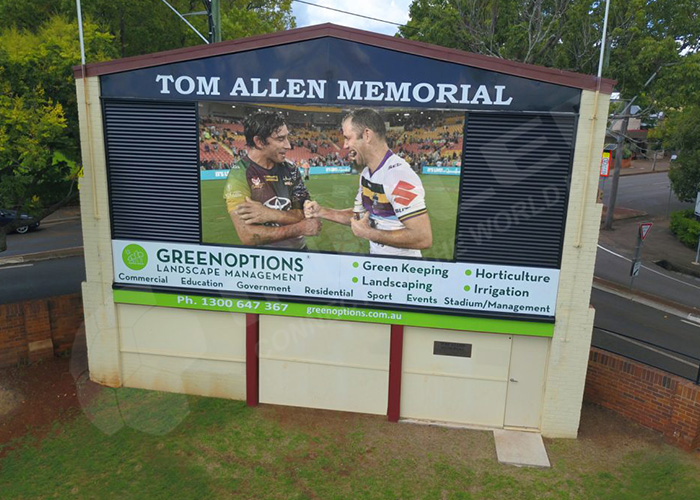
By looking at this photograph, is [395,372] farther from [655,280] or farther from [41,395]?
[655,280]

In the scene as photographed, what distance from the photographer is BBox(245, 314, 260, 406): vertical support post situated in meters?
10.9

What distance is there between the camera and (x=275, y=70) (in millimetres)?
9820

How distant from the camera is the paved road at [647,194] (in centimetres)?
3614

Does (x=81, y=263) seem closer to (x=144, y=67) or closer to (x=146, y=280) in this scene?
(x=146, y=280)

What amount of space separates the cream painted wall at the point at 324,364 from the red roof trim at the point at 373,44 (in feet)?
16.9

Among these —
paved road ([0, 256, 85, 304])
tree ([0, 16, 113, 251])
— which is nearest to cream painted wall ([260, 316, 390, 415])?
tree ([0, 16, 113, 251])

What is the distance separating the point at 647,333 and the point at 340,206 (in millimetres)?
11864

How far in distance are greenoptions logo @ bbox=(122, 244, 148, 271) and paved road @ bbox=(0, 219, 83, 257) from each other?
14277 millimetres

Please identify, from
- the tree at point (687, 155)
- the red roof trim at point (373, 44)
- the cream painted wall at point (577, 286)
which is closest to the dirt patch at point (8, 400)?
the red roof trim at point (373, 44)

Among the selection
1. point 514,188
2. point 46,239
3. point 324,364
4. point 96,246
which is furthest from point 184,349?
point 46,239

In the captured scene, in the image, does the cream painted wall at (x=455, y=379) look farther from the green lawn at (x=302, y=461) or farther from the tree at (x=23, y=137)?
the tree at (x=23, y=137)

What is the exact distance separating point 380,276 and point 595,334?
917 centimetres

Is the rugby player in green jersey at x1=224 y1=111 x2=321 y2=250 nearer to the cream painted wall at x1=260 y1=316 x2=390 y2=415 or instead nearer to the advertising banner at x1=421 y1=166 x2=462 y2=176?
the cream painted wall at x1=260 y1=316 x2=390 y2=415

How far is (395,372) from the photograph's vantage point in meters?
10.7
